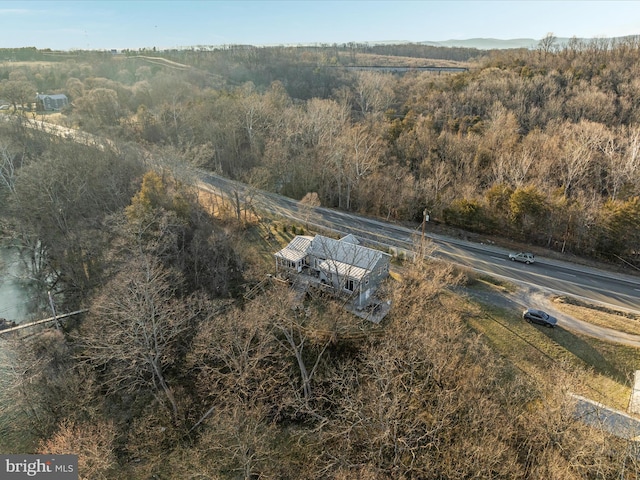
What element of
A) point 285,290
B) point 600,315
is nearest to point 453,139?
point 600,315

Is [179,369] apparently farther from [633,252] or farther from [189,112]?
[189,112]

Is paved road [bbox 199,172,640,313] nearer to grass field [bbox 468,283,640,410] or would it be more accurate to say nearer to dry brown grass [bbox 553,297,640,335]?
dry brown grass [bbox 553,297,640,335]

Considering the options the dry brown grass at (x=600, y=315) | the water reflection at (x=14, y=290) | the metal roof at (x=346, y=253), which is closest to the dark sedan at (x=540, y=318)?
the dry brown grass at (x=600, y=315)

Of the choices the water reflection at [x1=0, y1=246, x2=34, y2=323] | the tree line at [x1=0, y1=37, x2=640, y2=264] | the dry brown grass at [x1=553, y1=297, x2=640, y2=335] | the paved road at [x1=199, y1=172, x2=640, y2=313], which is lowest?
the water reflection at [x1=0, y1=246, x2=34, y2=323]

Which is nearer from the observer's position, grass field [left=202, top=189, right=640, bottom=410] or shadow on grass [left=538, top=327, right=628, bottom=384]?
grass field [left=202, top=189, right=640, bottom=410]

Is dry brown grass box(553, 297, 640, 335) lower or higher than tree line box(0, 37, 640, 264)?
lower

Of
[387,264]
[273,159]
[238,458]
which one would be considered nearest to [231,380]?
[238,458]

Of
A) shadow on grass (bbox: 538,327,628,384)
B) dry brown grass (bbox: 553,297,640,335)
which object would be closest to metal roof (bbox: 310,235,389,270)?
shadow on grass (bbox: 538,327,628,384)
